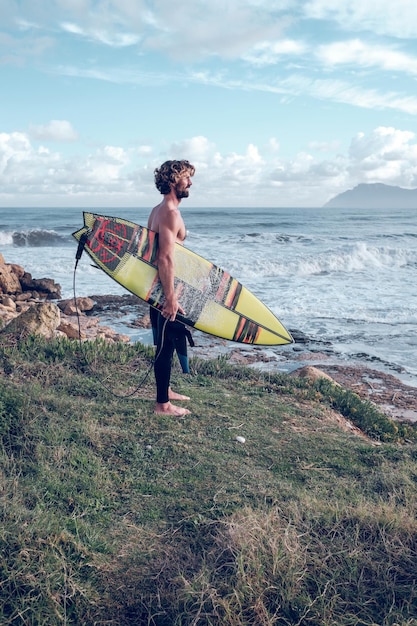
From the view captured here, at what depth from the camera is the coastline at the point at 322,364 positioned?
6488mm

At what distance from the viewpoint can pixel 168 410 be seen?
15.0 feet

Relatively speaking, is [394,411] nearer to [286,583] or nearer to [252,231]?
[286,583]

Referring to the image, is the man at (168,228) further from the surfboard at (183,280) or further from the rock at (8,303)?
the rock at (8,303)

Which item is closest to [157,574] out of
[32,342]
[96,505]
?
[96,505]

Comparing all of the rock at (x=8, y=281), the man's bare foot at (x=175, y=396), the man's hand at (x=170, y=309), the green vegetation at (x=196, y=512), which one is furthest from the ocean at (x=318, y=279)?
the man's hand at (x=170, y=309)

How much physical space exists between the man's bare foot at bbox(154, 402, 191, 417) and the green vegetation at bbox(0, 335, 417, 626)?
4.6 inches

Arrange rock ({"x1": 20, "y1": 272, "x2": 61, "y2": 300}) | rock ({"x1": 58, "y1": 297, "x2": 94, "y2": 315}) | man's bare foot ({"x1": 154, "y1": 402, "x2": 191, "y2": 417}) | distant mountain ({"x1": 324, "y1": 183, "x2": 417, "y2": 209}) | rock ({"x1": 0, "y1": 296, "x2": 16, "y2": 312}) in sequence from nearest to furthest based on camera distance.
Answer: man's bare foot ({"x1": 154, "y1": 402, "x2": 191, "y2": 417}) < rock ({"x1": 0, "y1": 296, "x2": 16, "y2": 312}) < rock ({"x1": 58, "y1": 297, "x2": 94, "y2": 315}) < rock ({"x1": 20, "y1": 272, "x2": 61, "y2": 300}) < distant mountain ({"x1": 324, "y1": 183, "x2": 417, "y2": 209})

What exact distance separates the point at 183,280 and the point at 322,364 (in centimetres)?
389

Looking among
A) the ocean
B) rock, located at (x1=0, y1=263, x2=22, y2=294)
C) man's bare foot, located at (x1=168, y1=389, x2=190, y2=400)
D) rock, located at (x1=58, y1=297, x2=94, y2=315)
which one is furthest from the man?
rock, located at (x1=0, y1=263, x2=22, y2=294)

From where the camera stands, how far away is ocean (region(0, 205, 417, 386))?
892 centimetres

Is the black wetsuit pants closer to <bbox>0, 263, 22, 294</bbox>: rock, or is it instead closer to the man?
the man

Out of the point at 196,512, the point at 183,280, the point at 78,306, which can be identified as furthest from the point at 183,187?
the point at 78,306

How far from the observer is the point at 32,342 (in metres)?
6.00

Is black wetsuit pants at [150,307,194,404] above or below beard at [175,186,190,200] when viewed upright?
below
